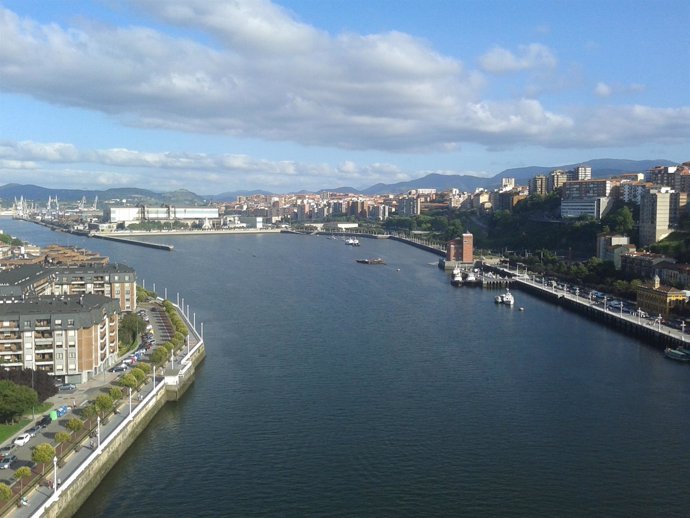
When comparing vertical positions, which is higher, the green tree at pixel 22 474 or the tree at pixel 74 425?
the tree at pixel 74 425

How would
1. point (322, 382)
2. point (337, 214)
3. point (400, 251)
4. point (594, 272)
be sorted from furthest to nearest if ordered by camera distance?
point (337, 214), point (400, 251), point (594, 272), point (322, 382)

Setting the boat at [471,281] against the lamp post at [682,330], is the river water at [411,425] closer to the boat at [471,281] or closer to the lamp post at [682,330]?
the lamp post at [682,330]

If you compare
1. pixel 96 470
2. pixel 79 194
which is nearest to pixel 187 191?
pixel 79 194

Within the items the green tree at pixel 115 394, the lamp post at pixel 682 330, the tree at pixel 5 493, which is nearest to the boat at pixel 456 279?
the lamp post at pixel 682 330

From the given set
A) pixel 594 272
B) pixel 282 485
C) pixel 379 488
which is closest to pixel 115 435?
pixel 282 485

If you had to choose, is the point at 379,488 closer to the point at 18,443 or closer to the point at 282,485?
the point at 282,485

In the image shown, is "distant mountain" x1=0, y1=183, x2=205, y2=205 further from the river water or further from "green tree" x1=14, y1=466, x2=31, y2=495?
"green tree" x1=14, y1=466, x2=31, y2=495

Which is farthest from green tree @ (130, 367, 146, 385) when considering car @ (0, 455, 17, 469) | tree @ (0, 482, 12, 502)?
tree @ (0, 482, 12, 502)
